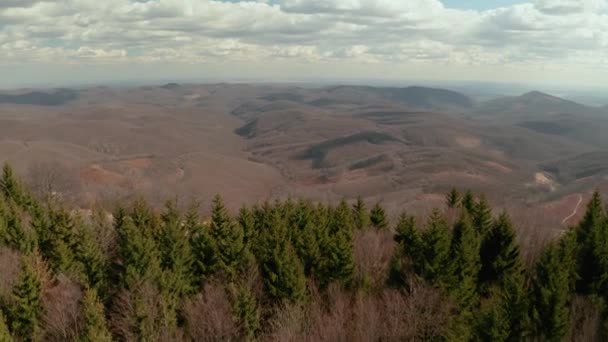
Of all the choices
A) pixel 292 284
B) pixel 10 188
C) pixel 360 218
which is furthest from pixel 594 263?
pixel 10 188

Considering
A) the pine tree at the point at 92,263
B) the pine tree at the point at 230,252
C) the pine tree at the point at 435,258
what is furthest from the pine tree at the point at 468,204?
the pine tree at the point at 92,263

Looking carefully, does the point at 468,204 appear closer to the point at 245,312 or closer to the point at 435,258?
the point at 435,258

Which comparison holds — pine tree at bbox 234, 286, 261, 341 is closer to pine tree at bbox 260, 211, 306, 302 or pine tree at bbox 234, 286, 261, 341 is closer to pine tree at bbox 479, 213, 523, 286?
pine tree at bbox 260, 211, 306, 302

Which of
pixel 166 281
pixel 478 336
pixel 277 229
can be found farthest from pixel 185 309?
pixel 478 336

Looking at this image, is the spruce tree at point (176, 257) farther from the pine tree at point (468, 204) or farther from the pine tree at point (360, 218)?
the pine tree at point (468, 204)

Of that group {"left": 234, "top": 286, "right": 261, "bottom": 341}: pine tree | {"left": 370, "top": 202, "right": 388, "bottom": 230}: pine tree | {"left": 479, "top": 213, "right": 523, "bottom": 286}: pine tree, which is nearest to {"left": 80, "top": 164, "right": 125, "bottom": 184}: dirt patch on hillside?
{"left": 370, "top": 202, "right": 388, "bottom": 230}: pine tree

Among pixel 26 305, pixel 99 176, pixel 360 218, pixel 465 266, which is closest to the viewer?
pixel 26 305

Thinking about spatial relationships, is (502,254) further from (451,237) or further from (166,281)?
(166,281)
